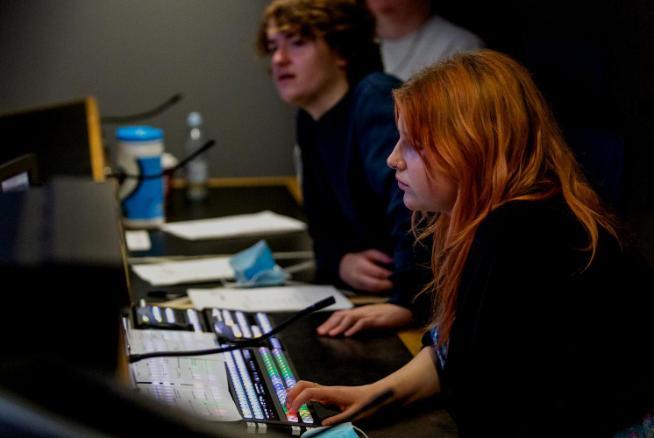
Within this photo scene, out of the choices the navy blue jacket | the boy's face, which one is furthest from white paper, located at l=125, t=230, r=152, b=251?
the boy's face

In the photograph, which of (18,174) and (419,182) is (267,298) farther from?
(419,182)

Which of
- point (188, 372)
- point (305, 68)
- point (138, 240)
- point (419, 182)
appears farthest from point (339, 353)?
point (138, 240)

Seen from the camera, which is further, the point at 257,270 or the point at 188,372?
the point at 257,270

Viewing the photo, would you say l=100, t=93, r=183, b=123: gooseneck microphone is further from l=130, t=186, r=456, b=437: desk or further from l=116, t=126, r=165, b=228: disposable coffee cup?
l=130, t=186, r=456, b=437: desk

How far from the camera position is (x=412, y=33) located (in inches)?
105

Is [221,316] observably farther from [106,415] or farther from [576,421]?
[106,415]

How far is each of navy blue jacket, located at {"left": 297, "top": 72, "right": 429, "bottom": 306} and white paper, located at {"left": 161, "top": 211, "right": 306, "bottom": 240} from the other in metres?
0.30

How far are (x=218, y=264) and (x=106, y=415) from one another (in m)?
1.75

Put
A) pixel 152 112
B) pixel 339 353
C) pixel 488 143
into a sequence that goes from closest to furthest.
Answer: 1. pixel 488 143
2. pixel 339 353
3. pixel 152 112

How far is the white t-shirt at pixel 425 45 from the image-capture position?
2551mm

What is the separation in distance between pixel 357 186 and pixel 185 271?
417 mm

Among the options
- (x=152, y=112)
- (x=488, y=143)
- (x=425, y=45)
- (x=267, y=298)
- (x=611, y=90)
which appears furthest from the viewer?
(x=152, y=112)

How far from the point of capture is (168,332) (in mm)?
1496

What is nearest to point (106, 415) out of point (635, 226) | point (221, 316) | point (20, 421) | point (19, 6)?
point (20, 421)
